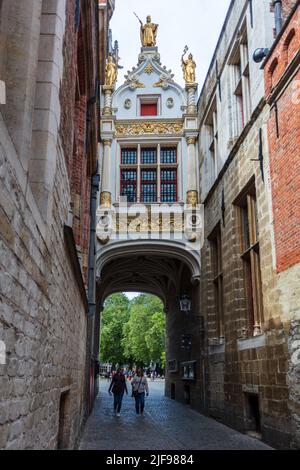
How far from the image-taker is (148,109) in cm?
1731

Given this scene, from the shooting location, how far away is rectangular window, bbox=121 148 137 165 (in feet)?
54.6

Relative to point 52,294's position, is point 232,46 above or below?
above

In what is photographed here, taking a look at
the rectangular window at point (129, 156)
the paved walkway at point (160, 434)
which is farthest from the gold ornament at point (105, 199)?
the paved walkway at point (160, 434)

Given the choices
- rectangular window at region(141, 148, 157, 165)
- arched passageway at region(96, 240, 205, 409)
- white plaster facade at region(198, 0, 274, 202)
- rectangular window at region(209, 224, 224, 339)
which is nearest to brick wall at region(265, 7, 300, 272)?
white plaster facade at region(198, 0, 274, 202)

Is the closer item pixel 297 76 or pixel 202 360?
pixel 297 76

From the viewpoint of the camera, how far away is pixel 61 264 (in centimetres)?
464

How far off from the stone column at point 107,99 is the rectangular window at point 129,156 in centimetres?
140

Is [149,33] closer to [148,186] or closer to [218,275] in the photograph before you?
[148,186]

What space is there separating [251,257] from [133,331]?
3363 cm

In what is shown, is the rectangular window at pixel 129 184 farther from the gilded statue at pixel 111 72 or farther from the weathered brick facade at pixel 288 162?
the weathered brick facade at pixel 288 162

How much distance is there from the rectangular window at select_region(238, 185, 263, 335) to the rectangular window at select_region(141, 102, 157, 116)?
7.42 metres

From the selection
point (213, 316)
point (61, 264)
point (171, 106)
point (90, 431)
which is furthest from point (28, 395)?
point (171, 106)

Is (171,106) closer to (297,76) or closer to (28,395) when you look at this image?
(297,76)

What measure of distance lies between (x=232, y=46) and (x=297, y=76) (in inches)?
209
